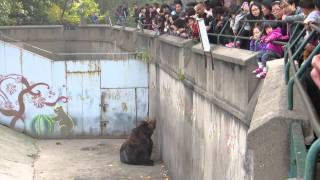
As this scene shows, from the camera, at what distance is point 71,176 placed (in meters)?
13.9

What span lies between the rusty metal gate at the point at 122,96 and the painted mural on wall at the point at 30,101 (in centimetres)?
128

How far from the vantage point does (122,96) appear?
738 inches

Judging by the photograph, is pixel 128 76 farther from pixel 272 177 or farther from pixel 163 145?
pixel 272 177

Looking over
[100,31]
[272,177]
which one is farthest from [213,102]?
[100,31]

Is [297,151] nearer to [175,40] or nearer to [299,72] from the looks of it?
[299,72]

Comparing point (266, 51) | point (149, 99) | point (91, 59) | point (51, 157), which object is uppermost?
point (266, 51)

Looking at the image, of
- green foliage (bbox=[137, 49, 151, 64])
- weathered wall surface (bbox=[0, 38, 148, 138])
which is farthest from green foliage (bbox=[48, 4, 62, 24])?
green foliage (bbox=[137, 49, 151, 64])

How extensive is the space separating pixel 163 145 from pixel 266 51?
29.5ft

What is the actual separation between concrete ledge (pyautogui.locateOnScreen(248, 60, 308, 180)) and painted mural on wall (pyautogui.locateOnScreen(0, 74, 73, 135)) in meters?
14.5

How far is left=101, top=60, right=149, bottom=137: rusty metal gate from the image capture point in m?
18.6

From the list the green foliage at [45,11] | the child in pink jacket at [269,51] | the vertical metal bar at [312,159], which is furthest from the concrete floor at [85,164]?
the vertical metal bar at [312,159]

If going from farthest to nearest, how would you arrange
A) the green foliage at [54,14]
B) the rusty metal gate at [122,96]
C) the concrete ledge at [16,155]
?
1. the green foliage at [54,14]
2. the rusty metal gate at [122,96]
3. the concrete ledge at [16,155]

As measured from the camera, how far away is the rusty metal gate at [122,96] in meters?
18.6

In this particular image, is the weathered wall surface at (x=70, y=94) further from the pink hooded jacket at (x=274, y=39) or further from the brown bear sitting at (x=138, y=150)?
the pink hooded jacket at (x=274, y=39)
